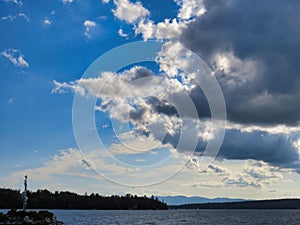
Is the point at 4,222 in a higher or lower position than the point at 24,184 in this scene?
lower

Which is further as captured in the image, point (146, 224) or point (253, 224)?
point (253, 224)

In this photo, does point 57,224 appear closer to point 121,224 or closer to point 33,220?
point 33,220

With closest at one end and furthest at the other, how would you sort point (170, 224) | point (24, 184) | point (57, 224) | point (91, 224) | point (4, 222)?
point (4, 222)
point (24, 184)
point (57, 224)
point (91, 224)
point (170, 224)

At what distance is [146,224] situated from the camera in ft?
493

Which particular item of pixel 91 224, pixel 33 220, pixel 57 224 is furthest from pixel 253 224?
pixel 33 220

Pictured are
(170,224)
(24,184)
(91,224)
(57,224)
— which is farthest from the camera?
(170,224)

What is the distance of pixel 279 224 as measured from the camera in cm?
→ 16212

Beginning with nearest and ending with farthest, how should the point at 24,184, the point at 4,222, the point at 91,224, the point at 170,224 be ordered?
the point at 4,222 → the point at 24,184 → the point at 91,224 → the point at 170,224

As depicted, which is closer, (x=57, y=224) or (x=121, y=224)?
(x=57, y=224)

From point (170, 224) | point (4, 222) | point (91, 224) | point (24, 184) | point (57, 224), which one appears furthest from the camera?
point (170, 224)

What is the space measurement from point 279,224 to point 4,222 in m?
111

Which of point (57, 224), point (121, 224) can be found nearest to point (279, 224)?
point (121, 224)

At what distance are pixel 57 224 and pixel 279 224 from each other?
9125cm

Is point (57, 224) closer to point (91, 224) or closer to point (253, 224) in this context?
point (91, 224)
